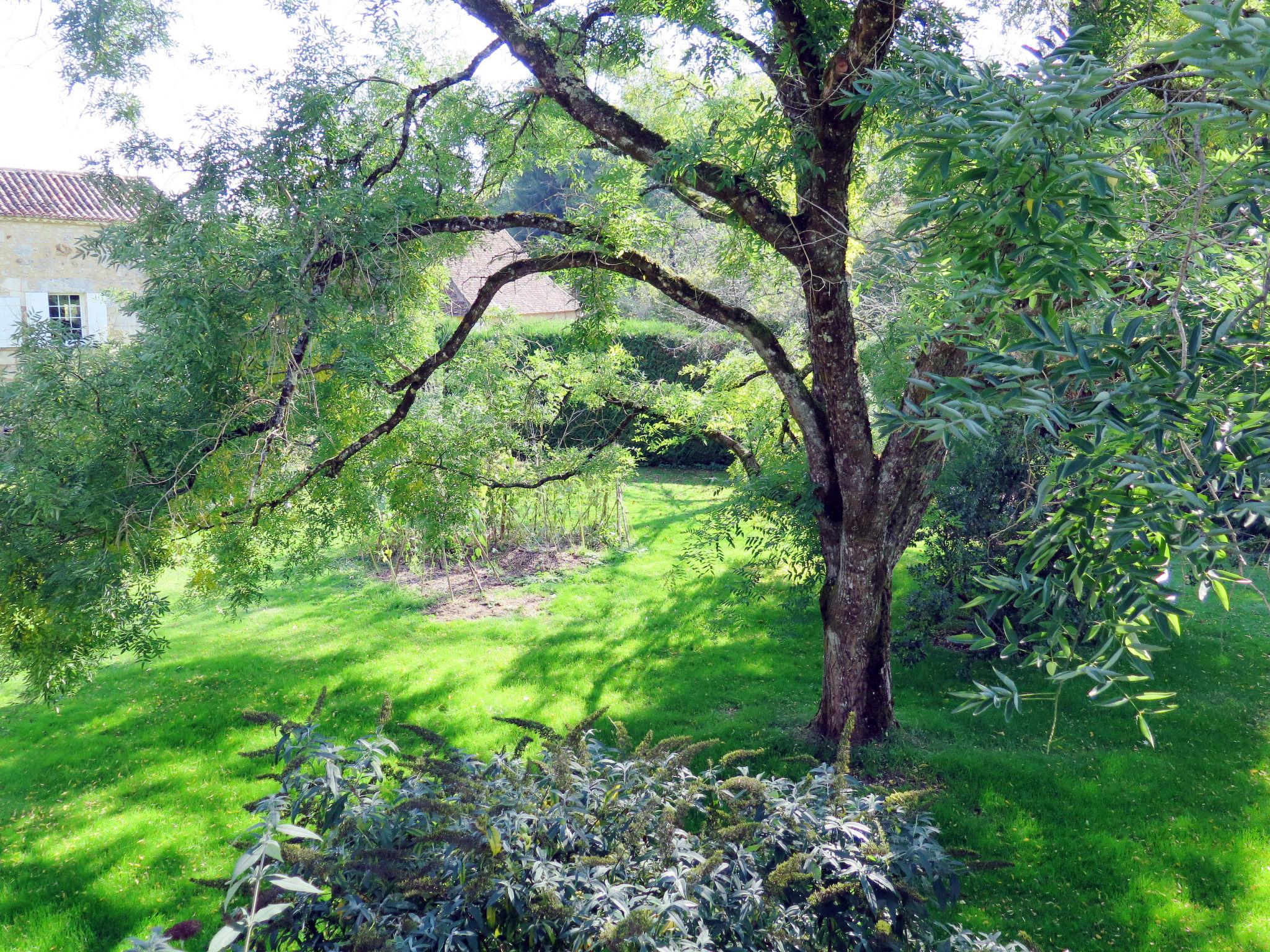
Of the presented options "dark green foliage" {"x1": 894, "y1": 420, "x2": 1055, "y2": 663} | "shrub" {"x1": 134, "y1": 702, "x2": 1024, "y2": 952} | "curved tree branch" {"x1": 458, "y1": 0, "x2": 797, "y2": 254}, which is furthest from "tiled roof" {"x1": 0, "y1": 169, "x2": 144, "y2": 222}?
"shrub" {"x1": 134, "y1": 702, "x2": 1024, "y2": 952}

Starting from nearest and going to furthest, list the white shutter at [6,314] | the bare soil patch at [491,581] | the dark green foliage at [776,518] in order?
the dark green foliage at [776,518] → the bare soil patch at [491,581] → the white shutter at [6,314]

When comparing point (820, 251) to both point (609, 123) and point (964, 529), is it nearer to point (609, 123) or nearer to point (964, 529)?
point (609, 123)

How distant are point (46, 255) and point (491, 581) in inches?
581

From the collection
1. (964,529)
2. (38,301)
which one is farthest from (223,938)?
(38,301)

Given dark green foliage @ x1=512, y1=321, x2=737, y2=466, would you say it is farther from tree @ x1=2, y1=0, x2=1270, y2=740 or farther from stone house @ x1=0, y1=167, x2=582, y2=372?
tree @ x1=2, y1=0, x2=1270, y2=740

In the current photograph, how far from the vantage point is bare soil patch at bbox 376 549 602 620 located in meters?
9.64

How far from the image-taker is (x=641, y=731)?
6.61m

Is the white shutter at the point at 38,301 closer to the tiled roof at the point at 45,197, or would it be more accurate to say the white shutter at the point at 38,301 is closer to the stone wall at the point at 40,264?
the stone wall at the point at 40,264

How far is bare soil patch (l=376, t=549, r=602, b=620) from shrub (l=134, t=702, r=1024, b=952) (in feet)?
20.8

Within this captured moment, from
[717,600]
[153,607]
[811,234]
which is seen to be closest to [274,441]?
[153,607]

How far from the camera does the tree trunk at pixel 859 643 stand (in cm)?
577

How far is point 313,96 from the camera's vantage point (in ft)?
15.7

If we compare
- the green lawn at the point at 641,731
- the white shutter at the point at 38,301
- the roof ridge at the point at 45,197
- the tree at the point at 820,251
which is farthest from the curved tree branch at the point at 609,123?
the white shutter at the point at 38,301

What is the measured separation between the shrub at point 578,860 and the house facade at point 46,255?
17.3 meters
